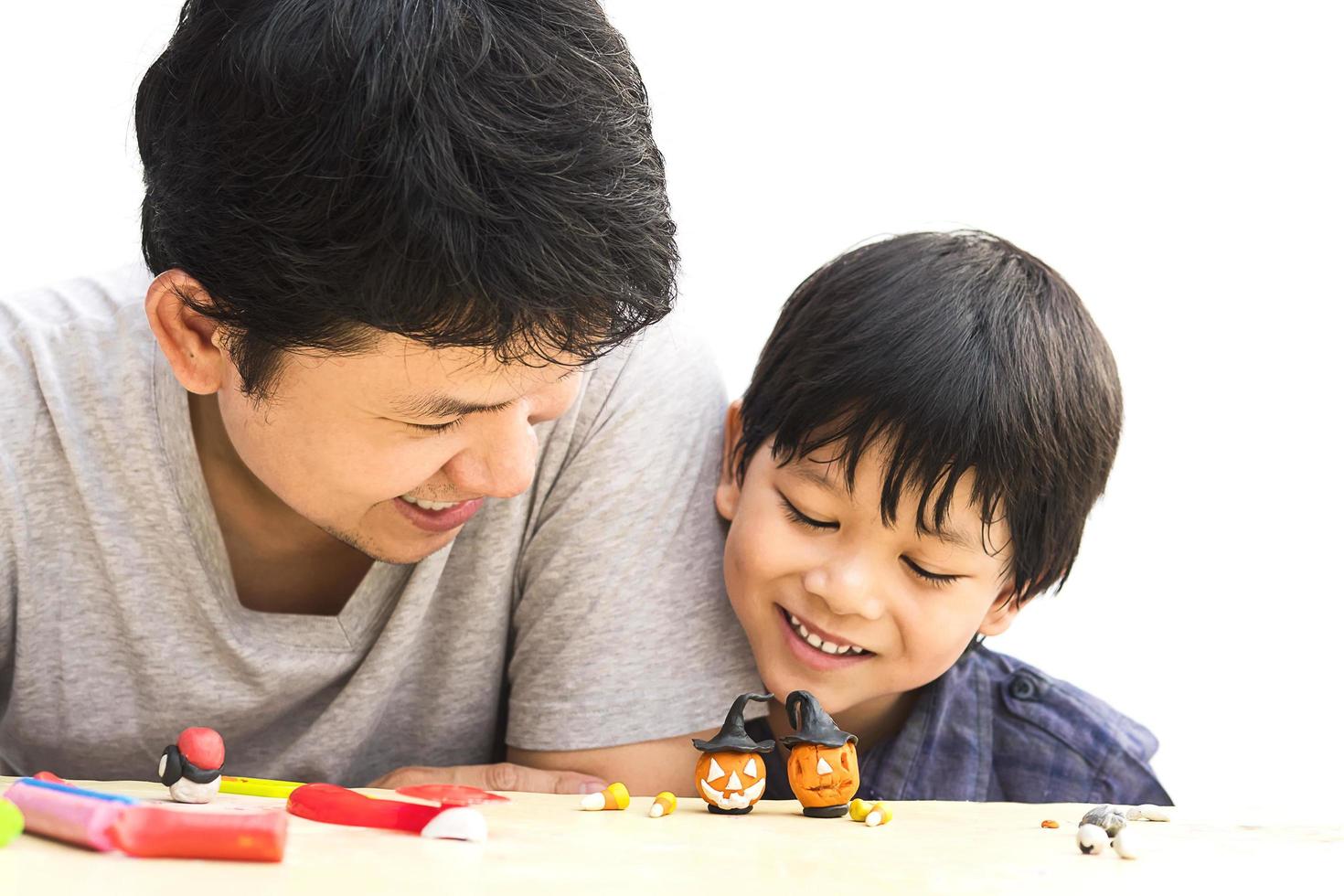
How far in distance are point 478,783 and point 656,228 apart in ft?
1.87

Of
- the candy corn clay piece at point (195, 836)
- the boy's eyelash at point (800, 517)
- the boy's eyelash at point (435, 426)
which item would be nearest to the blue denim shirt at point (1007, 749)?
the boy's eyelash at point (800, 517)

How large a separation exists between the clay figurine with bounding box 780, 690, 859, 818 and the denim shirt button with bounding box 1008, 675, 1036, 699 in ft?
2.00

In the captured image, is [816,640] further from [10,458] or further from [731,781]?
[10,458]

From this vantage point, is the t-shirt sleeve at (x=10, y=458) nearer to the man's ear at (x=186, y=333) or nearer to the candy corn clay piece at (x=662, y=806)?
the man's ear at (x=186, y=333)

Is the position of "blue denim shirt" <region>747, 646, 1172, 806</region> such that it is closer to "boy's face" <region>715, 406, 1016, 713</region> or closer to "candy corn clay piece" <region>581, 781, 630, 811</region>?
"boy's face" <region>715, 406, 1016, 713</region>

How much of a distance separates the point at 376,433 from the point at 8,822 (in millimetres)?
469

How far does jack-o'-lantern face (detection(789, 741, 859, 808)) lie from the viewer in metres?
1.01

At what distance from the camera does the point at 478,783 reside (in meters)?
1.28

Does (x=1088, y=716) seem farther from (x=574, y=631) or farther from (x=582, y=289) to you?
(x=582, y=289)

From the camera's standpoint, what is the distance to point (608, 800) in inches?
39.4

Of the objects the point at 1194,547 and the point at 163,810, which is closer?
the point at 163,810

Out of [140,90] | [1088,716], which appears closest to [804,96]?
[1088,716]

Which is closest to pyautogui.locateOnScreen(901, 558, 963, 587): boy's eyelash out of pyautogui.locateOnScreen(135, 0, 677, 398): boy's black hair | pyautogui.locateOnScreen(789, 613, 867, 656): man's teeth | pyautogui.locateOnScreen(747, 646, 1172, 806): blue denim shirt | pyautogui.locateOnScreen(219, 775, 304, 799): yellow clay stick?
pyautogui.locateOnScreen(789, 613, 867, 656): man's teeth

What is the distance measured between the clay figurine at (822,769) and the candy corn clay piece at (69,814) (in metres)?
0.49
